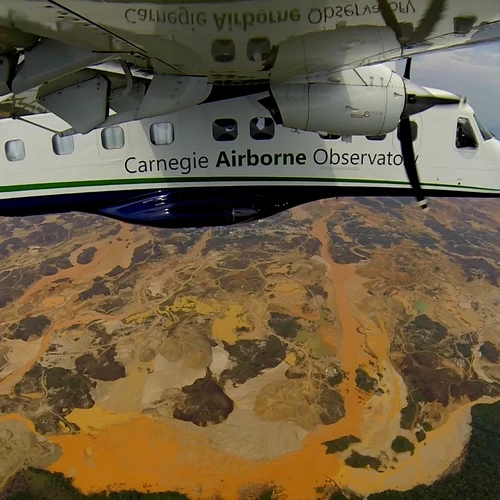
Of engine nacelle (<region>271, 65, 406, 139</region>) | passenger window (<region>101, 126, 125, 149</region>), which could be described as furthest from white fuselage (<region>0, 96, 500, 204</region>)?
engine nacelle (<region>271, 65, 406, 139</region>)

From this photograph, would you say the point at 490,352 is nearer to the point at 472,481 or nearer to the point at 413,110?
the point at 472,481

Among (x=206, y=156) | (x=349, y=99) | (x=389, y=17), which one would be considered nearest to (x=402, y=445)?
(x=206, y=156)

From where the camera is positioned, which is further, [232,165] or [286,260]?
[286,260]

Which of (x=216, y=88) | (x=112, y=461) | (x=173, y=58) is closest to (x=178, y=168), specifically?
(x=216, y=88)

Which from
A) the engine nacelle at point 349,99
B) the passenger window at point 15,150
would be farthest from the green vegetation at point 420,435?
the passenger window at point 15,150

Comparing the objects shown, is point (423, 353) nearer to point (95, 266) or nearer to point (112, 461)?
point (112, 461)

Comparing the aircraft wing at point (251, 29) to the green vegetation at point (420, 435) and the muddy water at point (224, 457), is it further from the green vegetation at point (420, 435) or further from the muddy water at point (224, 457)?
the green vegetation at point (420, 435)
